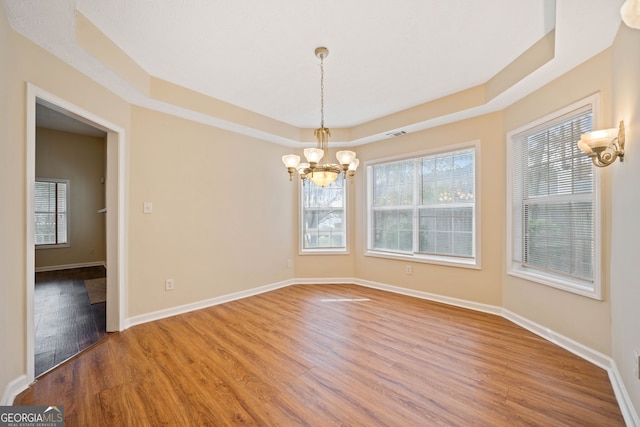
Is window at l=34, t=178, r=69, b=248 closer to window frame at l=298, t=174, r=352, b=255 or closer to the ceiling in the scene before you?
the ceiling

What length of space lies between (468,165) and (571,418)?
9.29 feet

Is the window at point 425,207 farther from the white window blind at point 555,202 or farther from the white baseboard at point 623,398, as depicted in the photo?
the white baseboard at point 623,398

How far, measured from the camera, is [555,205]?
2734 mm

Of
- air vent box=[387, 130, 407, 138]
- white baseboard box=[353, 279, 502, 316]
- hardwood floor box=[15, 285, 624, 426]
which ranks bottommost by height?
hardwood floor box=[15, 285, 624, 426]

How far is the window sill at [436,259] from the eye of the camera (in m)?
3.61

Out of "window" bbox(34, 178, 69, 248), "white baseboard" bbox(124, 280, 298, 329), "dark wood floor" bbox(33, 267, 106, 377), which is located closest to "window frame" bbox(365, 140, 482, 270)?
"white baseboard" bbox(124, 280, 298, 329)

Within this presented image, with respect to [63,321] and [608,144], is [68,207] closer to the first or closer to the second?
[63,321]

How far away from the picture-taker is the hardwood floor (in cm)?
169

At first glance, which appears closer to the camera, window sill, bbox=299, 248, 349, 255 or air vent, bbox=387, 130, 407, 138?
air vent, bbox=387, 130, 407, 138

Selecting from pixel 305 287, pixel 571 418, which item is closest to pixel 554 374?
pixel 571 418

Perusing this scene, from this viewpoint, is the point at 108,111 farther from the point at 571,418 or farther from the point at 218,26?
the point at 571,418

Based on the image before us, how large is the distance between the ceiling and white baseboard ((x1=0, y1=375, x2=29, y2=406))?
240cm

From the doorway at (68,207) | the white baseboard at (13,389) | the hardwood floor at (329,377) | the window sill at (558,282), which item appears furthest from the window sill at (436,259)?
the doorway at (68,207)

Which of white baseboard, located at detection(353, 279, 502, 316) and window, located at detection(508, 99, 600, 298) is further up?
window, located at detection(508, 99, 600, 298)
